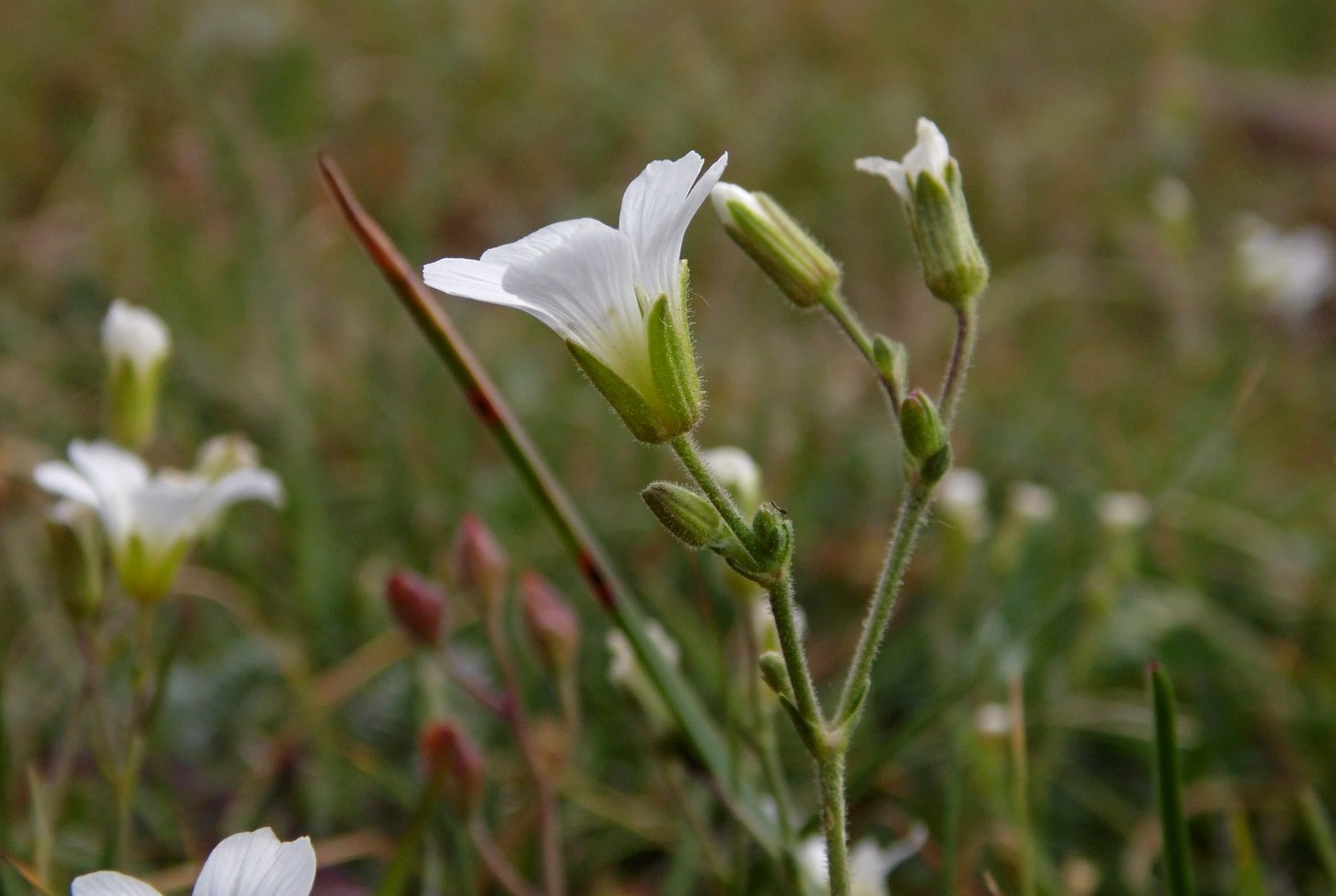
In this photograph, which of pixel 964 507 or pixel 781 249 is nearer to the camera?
pixel 781 249

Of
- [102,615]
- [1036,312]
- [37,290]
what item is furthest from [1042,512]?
[37,290]

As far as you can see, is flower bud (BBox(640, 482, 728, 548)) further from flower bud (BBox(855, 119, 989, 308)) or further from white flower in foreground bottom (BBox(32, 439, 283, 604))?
white flower in foreground bottom (BBox(32, 439, 283, 604))

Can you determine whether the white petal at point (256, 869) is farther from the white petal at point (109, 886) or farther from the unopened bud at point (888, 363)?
the unopened bud at point (888, 363)

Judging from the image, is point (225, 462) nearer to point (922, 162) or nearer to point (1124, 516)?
point (922, 162)

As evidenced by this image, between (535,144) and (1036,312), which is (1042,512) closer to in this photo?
(1036,312)

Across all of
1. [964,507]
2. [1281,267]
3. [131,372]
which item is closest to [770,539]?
[131,372]

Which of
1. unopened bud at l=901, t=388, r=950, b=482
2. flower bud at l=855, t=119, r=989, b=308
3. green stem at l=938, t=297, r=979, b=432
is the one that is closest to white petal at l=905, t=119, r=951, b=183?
flower bud at l=855, t=119, r=989, b=308
